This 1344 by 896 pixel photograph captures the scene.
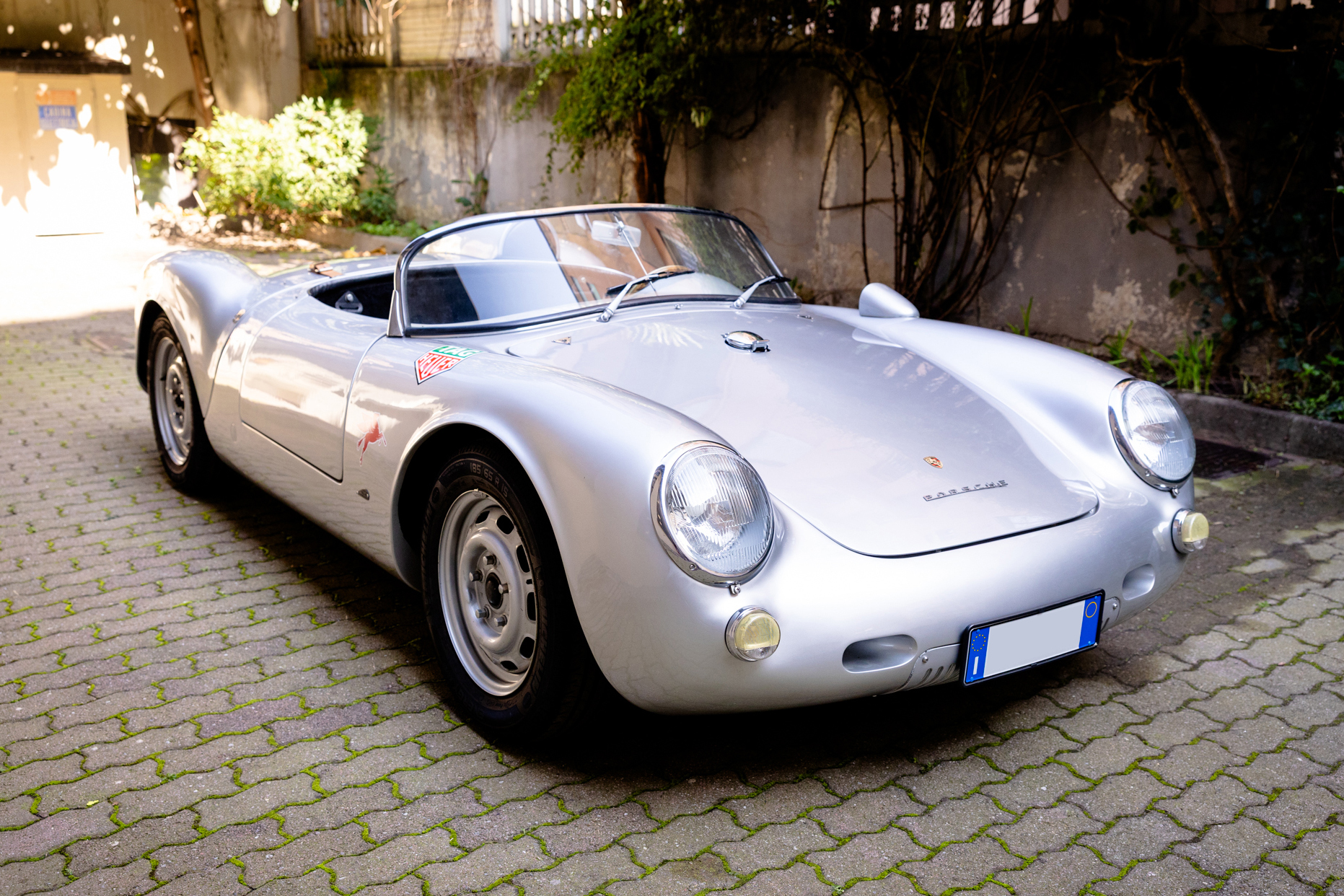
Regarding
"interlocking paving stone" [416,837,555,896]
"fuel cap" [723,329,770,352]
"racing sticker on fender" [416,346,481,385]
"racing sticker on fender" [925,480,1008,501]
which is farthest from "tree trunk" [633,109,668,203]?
"interlocking paving stone" [416,837,555,896]

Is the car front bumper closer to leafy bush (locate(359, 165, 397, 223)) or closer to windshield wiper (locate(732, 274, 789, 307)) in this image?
windshield wiper (locate(732, 274, 789, 307))

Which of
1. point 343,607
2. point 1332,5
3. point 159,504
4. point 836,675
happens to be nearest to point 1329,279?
point 1332,5

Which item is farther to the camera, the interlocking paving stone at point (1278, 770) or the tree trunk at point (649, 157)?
the tree trunk at point (649, 157)

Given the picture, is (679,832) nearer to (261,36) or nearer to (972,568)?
(972,568)

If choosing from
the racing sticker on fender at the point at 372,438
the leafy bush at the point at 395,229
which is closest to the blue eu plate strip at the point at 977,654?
the racing sticker on fender at the point at 372,438

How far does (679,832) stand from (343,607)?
1471mm

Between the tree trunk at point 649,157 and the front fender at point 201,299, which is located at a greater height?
the tree trunk at point 649,157

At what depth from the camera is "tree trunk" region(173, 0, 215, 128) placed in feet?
40.5

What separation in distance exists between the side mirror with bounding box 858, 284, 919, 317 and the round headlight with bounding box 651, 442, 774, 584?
58.1 inches

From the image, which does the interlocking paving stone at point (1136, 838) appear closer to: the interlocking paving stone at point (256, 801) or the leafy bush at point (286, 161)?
the interlocking paving stone at point (256, 801)

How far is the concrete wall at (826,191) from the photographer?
5742 mm

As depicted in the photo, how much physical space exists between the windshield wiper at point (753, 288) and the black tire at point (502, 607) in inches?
46.4

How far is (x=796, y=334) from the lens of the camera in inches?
121

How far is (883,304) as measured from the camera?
339 cm
